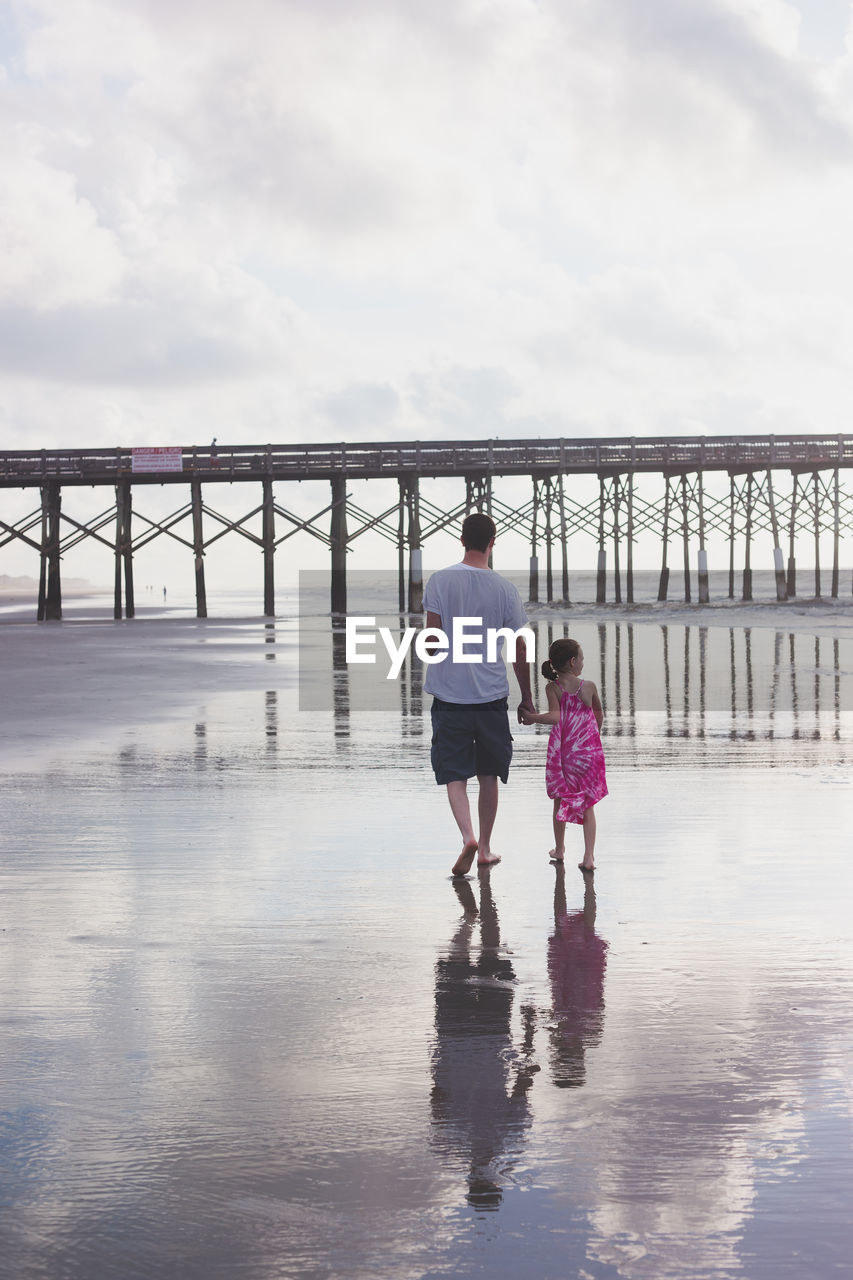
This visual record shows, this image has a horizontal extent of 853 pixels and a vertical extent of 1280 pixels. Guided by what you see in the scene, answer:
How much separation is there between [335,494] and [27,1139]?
40989 millimetres

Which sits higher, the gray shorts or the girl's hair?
the girl's hair

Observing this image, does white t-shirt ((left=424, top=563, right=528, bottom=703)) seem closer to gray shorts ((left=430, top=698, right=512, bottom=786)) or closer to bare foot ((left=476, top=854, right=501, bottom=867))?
gray shorts ((left=430, top=698, right=512, bottom=786))

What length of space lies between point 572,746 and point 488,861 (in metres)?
0.67

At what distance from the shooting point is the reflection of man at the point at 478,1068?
3.05m

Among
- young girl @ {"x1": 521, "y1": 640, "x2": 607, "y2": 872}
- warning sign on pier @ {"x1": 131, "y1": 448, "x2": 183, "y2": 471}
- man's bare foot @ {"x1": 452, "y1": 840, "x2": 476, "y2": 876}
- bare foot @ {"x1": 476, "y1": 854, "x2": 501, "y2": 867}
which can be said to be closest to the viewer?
man's bare foot @ {"x1": 452, "y1": 840, "x2": 476, "y2": 876}

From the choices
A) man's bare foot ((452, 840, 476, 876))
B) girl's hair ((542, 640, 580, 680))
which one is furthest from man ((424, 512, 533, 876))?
man's bare foot ((452, 840, 476, 876))

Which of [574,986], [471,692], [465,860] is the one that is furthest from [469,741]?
[574,986]

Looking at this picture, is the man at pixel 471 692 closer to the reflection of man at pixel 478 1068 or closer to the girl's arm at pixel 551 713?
the girl's arm at pixel 551 713

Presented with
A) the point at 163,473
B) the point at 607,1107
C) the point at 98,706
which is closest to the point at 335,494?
the point at 163,473

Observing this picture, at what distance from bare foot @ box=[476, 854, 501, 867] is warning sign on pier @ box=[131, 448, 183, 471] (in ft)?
127

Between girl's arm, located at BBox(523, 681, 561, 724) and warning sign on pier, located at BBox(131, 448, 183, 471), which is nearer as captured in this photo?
girl's arm, located at BBox(523, 681, 561, 724)

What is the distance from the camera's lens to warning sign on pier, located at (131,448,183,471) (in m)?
43.7

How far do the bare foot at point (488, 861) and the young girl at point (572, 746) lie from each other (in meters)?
0.28

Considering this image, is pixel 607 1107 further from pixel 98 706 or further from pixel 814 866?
pixel 98 706
